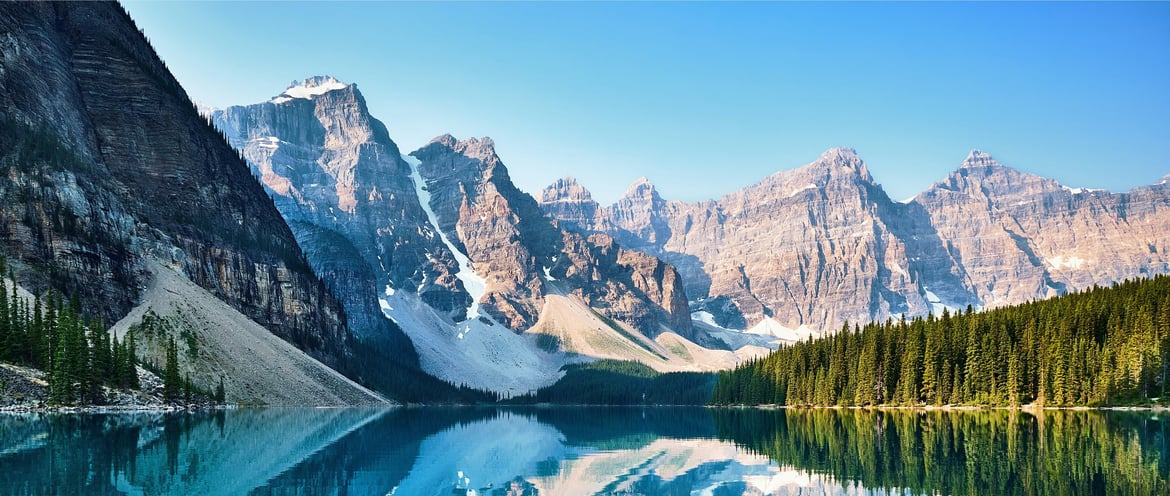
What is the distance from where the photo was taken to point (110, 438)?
57.7m

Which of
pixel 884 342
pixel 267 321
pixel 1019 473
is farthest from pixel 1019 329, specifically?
pixel 267 321

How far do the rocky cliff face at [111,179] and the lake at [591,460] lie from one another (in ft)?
197

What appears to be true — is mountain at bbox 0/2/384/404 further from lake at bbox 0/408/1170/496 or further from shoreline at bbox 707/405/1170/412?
shoreline at bbox 707/405/1170/412

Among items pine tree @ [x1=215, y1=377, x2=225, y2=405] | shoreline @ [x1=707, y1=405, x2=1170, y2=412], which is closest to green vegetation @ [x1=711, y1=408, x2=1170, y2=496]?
shoreline @ [x1=707, y1=405, x2=1170, y2=412]

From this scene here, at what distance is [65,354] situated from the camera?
9012cm

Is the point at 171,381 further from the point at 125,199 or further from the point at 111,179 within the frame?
the point at 111,179

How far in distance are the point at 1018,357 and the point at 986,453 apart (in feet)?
190

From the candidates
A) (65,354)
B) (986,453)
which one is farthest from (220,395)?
(986,453)

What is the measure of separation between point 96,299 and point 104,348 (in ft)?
121

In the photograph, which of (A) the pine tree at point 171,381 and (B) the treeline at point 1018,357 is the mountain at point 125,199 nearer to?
(A) the pine tree at point 171,381

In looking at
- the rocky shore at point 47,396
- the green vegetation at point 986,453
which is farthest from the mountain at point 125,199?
the green vegetation at point 986,453

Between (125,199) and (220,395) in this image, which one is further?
(125,199)

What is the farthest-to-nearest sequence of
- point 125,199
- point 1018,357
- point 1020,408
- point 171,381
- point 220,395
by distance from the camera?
point 125,199, point 220,395, point 171,381, point 1018,357, point 1020,408

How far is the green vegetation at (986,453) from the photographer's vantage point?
1561 inches
